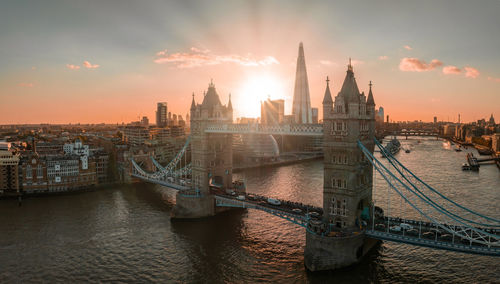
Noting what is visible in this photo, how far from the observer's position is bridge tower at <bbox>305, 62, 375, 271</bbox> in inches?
1425

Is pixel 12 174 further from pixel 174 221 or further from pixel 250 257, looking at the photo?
pixel 250 257

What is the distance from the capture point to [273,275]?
121 ft

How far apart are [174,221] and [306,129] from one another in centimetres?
2769

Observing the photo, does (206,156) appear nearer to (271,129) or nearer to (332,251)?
(271,129)

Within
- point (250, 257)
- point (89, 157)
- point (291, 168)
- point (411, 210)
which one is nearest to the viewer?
point (250, 257)

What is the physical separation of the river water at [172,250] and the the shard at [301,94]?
126524 millimetres

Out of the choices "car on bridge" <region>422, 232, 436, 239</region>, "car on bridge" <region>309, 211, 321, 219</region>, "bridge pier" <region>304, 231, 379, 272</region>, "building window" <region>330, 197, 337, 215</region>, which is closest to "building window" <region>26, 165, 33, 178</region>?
"car on bridge" <region>309, 211, 321, 219</region>

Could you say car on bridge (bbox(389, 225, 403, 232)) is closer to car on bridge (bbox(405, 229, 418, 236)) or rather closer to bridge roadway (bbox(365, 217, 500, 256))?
bridge roadway (bbox(365, 217, 500, 256))

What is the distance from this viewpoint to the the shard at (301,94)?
19525 centimetres

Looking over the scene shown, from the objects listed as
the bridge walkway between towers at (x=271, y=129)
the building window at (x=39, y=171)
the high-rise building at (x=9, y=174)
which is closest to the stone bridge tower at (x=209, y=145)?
the bridge walkway between towers at (x=271, y=129)

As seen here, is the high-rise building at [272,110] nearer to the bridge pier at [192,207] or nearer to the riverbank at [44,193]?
the riverbank at [44,193]

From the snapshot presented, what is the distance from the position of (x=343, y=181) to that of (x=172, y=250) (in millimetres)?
23767

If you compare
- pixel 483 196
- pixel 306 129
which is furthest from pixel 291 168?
pixel 306 129

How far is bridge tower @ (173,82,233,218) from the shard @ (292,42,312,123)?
13780cm
